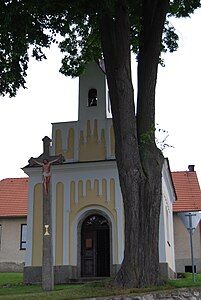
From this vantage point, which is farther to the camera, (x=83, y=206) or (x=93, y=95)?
(x=93, y=95)

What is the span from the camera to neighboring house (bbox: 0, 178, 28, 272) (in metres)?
30.5

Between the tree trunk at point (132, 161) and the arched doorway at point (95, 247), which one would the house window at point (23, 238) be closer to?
the arched doorway at point (95, 247)

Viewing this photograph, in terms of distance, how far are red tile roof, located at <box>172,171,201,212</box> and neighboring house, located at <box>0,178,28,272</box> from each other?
411 inches

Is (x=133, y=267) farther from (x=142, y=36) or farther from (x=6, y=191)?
A: (x=6, y=191)

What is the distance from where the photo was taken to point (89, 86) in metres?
19.9

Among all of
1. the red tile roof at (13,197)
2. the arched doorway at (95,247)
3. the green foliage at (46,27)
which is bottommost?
the arched doorway at (95,247)

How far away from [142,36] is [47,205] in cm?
545

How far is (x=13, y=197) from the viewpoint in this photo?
33.2 m

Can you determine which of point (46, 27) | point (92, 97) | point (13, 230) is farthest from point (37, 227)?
point (13, 230)

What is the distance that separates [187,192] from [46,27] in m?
21.6

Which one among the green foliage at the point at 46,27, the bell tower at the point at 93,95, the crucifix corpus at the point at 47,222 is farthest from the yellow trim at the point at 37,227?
the green foliage at the point at 46,27

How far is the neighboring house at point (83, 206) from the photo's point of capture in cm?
1755

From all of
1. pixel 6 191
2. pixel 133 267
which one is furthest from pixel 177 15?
pixel 6 191

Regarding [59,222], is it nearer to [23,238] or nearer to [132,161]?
[132,161]
